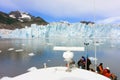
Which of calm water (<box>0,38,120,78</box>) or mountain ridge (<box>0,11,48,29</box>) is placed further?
mountain ridge (<box>0,11,48,29</box>)

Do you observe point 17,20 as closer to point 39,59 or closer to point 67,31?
point 67,31

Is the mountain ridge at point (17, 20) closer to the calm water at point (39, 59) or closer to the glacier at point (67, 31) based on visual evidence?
the glacier at point (67, 31)

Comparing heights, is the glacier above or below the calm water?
above

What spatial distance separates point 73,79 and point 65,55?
513 millimetres

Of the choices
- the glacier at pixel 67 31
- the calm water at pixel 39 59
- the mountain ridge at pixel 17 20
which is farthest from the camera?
the mountain ridge at pixel 17 20

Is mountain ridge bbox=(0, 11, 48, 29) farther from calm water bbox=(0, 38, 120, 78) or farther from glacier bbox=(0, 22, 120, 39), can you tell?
calm water bbox=(0, 38, 120, 78)

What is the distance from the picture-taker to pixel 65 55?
3.96 m

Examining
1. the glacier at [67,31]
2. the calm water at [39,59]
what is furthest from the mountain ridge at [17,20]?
the calm water at [39,59]

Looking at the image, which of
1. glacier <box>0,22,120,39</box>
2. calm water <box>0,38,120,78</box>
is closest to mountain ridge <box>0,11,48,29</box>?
glacier <box>0,22,120,39</box>

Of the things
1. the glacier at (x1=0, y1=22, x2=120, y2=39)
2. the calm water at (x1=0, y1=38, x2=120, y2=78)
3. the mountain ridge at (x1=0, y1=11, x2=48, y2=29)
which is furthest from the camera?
the mountain ridge at (x1=0, y1=11, x2=48, y2=29)

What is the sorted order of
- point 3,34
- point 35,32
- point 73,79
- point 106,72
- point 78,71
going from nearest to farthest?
1. point 73,79
2. point 78,71
3. point 106,72
4. point 35,32
5. point 3,34

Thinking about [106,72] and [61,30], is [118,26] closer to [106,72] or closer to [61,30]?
[61,30]

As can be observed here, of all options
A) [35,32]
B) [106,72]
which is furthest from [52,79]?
[35,32]

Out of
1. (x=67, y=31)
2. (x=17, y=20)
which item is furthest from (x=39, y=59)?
(x=17, y=20)
